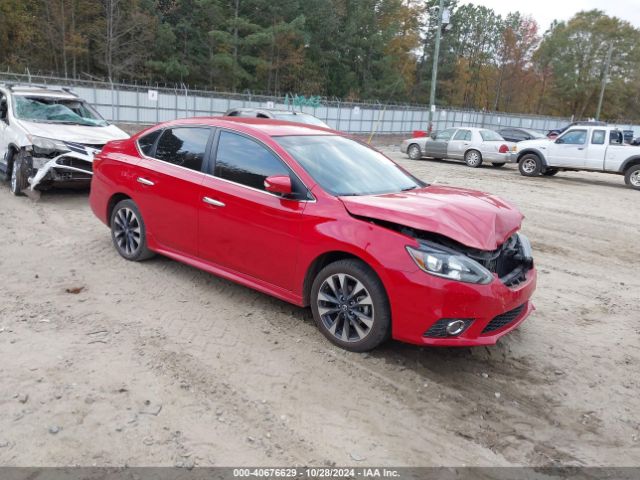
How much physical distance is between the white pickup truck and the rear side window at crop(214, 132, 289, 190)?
49.0 feet

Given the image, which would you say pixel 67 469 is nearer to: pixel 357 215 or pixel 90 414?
pixel 90 414

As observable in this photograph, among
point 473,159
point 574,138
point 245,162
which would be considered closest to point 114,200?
point 245,162

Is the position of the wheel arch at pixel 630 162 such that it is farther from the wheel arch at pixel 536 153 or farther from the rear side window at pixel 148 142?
the rear side window at pixel 148 142

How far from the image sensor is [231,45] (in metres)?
48.1

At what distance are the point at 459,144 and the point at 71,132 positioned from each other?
1522cm

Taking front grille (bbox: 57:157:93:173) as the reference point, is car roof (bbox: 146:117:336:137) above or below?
above

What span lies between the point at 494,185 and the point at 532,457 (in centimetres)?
1240

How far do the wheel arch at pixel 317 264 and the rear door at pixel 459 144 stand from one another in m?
17.5

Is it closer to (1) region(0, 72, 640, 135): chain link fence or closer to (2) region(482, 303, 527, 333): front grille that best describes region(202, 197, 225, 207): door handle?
(2) region(482, 303, 527, 333): front grille

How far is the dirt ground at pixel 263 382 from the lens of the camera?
10.3 ft

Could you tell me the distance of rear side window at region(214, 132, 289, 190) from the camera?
4645 millimetres

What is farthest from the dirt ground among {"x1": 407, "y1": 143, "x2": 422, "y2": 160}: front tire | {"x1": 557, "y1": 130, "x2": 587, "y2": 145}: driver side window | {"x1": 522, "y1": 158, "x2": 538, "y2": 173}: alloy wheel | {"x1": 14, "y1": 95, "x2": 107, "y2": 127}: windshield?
{"x1": 407, "y1": 143, "x2": 422, "y2": 160}: front tire

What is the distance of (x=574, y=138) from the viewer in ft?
56.0

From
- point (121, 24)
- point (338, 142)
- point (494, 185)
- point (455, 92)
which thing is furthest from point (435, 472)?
point (455, 92)
